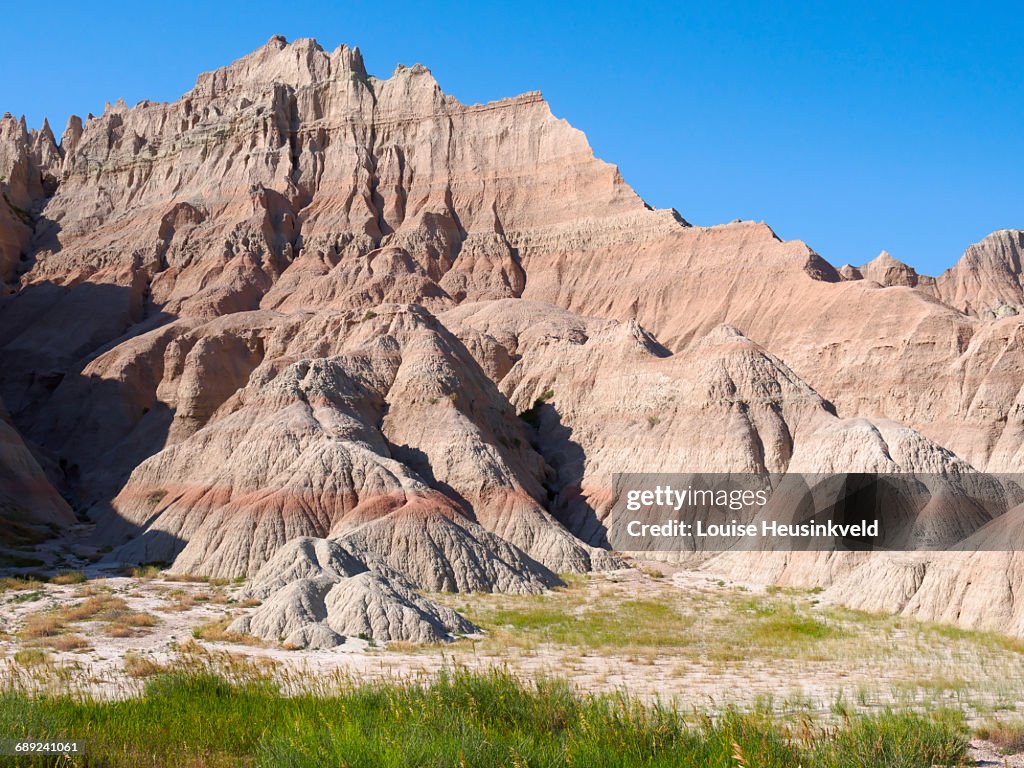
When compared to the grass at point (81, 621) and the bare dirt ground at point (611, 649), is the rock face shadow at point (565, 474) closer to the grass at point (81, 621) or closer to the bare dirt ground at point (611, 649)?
the bare dirt ground at point (611, 649)

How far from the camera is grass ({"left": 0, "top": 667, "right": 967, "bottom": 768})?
12.1m

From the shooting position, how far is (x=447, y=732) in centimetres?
1296

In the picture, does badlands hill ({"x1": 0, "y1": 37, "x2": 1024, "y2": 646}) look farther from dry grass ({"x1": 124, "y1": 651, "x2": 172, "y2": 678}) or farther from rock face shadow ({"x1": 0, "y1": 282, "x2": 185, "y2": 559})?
dry grass ({"x1": 124, "y1": 651, "x2": 172, "y2": 678})

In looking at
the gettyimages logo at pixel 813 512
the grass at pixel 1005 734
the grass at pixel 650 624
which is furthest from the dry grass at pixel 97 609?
the gettyimages logo at pixel 813 512

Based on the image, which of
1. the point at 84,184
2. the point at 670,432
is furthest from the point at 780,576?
the point at 84,184

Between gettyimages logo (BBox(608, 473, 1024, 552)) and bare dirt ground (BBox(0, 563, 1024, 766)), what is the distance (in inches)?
198

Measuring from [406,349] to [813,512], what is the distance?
27.4 metres

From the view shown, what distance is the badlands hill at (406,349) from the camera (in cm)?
4372

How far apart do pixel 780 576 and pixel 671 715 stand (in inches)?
1217

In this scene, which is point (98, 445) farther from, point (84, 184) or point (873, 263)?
point (873, 263)

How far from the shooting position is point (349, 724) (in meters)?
13.0

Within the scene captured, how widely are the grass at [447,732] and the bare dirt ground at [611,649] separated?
5.06 ft

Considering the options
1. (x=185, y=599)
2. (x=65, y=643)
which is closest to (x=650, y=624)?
(x=185, y=599)

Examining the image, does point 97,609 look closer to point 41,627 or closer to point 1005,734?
point 41,627
